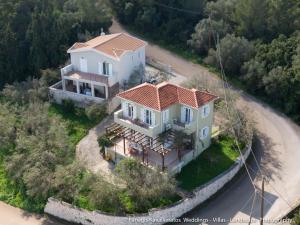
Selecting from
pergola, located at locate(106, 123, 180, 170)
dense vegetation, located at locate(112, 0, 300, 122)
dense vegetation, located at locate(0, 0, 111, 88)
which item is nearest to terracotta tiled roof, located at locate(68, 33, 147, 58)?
dense vegetation, located at locate(0, 0, 111, 88)

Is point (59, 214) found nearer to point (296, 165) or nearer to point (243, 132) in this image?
point (243, 132)

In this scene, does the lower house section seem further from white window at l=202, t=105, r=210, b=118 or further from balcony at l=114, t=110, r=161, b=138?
white window at l=202, t=105, r=210, b=118

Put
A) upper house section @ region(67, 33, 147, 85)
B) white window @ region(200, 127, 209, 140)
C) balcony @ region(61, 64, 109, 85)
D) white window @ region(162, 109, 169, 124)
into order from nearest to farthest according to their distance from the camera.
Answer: white window @ region(162, 109, 169, 124), white window @ region(200, 127, 209, 140), balcony @ region(61, 64, 109, 85), upper house section @ region(67, 33, 147, 85)

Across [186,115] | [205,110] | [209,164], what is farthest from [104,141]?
→ [209,164]

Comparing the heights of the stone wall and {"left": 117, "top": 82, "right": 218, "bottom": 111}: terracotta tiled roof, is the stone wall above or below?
below

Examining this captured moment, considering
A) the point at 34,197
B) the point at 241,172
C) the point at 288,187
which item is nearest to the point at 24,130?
the point at 34,197

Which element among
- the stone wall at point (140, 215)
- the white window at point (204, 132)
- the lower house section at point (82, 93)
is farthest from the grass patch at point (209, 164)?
the lower house section at point (82, 93)

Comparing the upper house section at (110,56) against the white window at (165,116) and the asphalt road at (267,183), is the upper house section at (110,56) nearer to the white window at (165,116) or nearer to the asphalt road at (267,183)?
the white window at (165,116)
